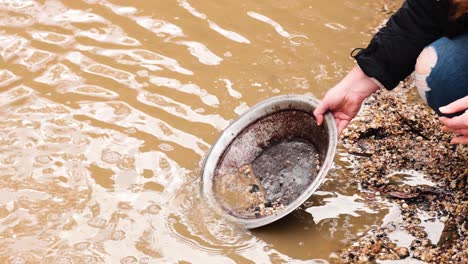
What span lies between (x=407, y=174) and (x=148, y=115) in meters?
1.42

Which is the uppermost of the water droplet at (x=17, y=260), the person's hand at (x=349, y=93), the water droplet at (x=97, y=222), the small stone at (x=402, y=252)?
the person's hand at (x=349, y=93)

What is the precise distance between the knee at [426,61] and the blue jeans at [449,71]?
0.01 metres

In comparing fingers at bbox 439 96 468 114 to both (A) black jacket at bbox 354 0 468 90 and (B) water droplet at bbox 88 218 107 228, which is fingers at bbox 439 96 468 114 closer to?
(A) black jacket at bbox 354 0 468 90

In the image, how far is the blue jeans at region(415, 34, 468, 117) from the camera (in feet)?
8.83

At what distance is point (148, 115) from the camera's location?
3.58 meters

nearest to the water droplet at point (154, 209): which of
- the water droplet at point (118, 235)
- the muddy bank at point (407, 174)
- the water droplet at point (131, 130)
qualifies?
the water droplet at point (118, 235)

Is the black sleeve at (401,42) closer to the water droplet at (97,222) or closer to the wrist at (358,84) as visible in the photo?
the wrist at (358,84)

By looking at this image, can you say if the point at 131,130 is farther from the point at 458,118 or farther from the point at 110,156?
the point at 458,118

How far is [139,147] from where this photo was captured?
337 centimetres

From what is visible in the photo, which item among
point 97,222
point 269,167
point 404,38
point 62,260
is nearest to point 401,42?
point 404,38

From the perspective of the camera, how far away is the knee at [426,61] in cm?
274

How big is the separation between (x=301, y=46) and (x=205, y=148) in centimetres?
117

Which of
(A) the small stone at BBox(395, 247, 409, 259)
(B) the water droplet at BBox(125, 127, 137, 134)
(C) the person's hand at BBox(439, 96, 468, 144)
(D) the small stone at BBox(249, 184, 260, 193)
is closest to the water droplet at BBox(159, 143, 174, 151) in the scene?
(B) the water droplet at BBox(125, 127, 137, 134)

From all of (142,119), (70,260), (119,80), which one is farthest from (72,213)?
(119,80)
